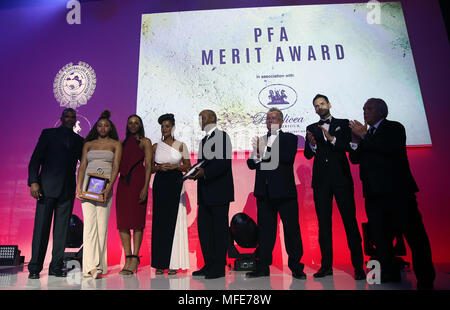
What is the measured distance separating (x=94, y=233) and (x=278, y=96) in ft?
9.34

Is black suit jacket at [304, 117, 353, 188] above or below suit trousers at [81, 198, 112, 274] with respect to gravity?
above

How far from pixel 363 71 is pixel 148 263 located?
387 centimetres

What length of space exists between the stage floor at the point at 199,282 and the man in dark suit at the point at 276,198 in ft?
0.61

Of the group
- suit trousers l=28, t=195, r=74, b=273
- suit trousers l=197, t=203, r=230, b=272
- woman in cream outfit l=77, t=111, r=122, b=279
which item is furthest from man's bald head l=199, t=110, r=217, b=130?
suit trousers l=28, t=195, r=74, b=273

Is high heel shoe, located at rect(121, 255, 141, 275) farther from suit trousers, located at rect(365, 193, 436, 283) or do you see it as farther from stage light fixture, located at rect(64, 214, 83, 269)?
suit trousers, located at rect(365, 193, 436, 283)

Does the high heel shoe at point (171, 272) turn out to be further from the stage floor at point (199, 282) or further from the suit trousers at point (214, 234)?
the suit trousers at point (214, 234)

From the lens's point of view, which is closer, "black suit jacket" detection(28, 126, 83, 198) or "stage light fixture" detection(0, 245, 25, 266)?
"black suit jacket" detection(28, 126, 83, 198)

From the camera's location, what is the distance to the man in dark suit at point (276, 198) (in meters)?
2.76

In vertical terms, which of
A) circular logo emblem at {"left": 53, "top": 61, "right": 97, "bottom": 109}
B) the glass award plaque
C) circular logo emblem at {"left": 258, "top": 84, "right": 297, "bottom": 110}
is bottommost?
the glass award plaque

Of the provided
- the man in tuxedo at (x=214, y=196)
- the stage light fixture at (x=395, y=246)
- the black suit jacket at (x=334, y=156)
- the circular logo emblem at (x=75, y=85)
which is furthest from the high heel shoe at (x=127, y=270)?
the circular logo emblem at (x=75, y=85)

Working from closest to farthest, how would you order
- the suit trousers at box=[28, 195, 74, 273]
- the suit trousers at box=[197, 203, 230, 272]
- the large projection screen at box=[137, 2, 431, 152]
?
the suit trousers at box=[197, 203, 230, 272], the suit trousers at box=[28, 195, 74, 273], the large projection screen at box=[137, 2, 431, 152]

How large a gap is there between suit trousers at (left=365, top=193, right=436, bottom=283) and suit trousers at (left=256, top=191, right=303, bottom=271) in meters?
0.63

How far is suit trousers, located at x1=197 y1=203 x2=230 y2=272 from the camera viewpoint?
2.81 m

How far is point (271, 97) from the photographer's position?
14.0 feet
